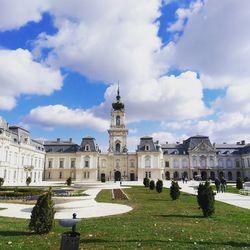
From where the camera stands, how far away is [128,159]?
8231 centimetres

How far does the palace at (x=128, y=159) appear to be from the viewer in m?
81.1

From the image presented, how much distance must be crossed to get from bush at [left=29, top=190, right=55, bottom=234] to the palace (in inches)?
2697

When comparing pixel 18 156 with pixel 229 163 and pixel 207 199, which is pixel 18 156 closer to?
pixel 229 163

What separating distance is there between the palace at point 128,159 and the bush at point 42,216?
6851cm

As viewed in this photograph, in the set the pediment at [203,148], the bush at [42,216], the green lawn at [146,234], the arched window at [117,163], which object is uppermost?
the pediment at [203,148]

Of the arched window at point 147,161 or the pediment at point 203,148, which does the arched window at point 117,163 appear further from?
the pediment at point 203,148

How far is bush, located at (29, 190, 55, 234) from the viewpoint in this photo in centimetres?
988

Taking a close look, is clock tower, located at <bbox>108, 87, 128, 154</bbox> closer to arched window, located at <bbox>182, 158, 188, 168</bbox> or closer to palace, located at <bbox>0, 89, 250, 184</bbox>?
palace, located at <bbox>0, 89, 250, 184</bbox>

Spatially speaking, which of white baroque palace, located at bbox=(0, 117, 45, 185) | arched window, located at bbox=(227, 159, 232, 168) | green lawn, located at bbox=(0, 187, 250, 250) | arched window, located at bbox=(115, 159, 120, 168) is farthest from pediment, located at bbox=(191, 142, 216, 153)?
green lawn, located at bbox=(0, 187, 250, 250)

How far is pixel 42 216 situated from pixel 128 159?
72.8m

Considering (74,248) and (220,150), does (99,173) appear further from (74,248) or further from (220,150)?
(74,248)

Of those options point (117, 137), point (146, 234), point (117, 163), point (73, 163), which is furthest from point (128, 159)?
point (146, 234)

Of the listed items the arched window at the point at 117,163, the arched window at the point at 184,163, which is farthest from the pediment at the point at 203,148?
the arched window at the point at 117,163

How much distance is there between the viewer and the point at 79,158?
82.6 m
